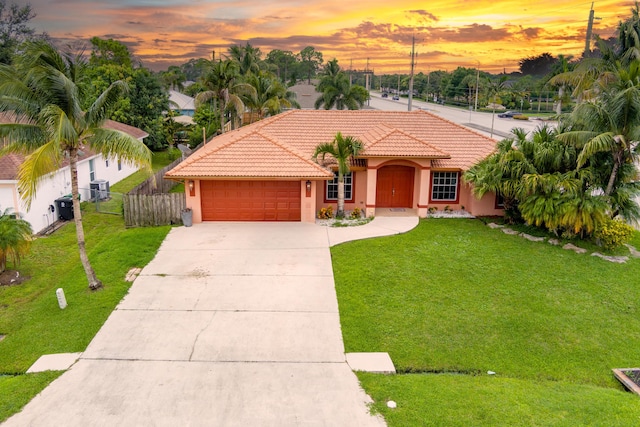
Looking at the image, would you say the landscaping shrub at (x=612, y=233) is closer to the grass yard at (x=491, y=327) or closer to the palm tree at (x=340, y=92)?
the grass yard at (x=491, y=327)

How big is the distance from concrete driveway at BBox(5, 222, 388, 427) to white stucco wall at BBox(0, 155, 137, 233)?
200 inches

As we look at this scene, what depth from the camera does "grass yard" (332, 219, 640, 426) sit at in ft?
29.5

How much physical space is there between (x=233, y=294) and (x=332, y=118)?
47.8ft

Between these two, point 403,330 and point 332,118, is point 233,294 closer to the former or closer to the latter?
point 403,330

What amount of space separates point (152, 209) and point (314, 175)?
23.3 feet

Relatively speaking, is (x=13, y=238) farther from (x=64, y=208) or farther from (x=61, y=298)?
(x=64, y=208)

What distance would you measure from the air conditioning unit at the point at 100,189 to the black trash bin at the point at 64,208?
2703 millimetres

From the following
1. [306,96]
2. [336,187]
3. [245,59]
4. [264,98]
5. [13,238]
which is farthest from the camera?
[306,96]

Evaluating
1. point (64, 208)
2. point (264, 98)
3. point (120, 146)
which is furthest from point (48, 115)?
point (264, 98)

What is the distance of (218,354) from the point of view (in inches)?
436

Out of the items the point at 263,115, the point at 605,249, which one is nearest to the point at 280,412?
the point at 605,249

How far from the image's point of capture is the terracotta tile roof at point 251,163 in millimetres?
19688

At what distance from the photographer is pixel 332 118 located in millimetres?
26062

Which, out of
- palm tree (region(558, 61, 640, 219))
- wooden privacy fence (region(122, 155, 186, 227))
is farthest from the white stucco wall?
palm tree (region(558, 61, 640, 219))
